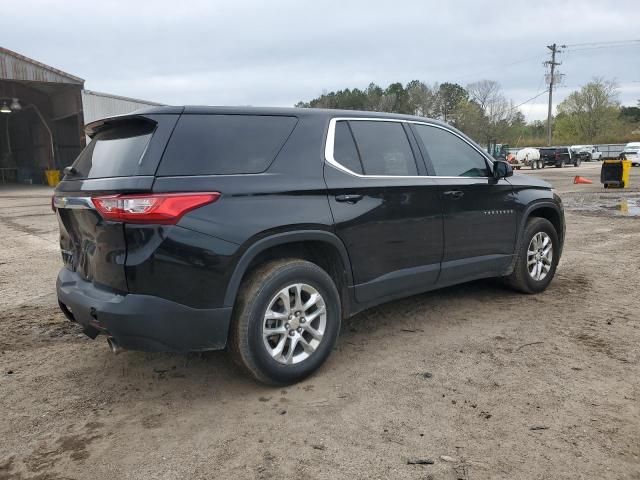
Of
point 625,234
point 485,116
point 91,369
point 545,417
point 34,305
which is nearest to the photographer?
point 545,417

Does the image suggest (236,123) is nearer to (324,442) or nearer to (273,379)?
(273,379)

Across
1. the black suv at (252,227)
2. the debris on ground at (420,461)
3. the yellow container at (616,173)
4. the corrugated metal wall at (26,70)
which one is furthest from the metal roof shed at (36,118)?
the debris on ground at (420,461)

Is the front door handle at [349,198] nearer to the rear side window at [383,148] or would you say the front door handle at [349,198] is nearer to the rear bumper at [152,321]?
the rear side window at [383,148]

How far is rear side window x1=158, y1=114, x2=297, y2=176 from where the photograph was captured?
297 cm

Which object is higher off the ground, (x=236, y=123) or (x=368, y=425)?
(x=236, y=123)

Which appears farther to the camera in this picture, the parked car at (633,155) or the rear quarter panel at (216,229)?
the parked car at (633,155)

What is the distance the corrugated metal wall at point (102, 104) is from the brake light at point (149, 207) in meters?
25.3

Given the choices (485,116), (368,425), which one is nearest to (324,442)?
(368,425)

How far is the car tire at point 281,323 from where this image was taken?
10.1 feet

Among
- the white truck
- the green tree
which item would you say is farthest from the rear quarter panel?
the green tree

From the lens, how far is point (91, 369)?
366cm

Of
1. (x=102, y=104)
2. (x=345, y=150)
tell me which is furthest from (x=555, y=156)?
(x=345, y=150)

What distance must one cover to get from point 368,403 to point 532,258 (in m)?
2.92

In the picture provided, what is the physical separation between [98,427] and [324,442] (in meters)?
1.30
